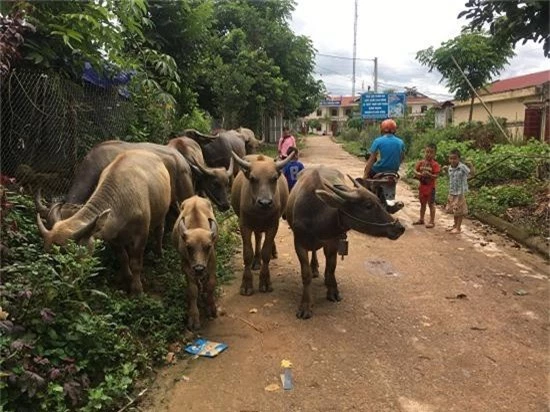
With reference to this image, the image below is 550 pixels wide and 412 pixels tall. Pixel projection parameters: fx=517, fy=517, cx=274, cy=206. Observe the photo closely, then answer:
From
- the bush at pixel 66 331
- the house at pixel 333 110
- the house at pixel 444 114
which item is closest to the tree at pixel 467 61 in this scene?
the house at pixel 444 114

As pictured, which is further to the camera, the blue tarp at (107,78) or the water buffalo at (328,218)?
the blue tarp at (107,78)

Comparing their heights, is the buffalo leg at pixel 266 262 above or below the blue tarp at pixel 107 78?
below

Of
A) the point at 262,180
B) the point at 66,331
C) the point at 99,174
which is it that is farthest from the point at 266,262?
the point at 66,331

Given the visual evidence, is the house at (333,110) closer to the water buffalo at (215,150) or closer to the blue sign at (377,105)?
the blue sign at (377,105)

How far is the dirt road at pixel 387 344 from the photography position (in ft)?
13.6

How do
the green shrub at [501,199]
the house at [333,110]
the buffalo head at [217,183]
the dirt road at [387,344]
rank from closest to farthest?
the dirt road at [387,344], the buffalo head at [217,183], the green shrub at [501,199], the house at [333,110]

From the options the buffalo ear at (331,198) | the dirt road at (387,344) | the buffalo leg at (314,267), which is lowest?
the dirt road at (387,344)

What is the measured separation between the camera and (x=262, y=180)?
6000mm

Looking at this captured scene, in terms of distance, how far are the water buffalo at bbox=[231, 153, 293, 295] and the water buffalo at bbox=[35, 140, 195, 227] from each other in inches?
41.1

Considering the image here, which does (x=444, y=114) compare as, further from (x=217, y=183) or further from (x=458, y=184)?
(x=217, y=183)

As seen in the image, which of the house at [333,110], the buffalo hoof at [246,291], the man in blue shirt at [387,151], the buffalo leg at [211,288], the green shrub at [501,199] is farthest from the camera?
the house at [333,110]

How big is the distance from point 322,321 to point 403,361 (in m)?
1.11

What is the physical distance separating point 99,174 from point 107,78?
9.76 feet

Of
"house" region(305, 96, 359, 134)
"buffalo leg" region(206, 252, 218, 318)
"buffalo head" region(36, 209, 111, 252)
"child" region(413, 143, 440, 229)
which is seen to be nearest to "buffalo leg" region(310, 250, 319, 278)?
"buffalo leg" region(206, 252, 218, 318)
